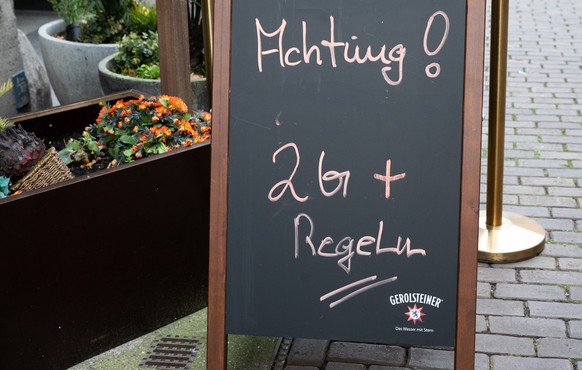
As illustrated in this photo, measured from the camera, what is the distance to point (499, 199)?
4277 mm

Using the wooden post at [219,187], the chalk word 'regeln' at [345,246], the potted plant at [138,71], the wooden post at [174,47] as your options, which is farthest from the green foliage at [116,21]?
the chalk word 'regeln' at [345,246]

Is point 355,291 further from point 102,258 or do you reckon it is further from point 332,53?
point 102,258

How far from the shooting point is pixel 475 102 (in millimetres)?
2791

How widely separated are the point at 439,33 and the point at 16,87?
322 cm

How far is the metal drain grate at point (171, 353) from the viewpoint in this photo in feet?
11.6

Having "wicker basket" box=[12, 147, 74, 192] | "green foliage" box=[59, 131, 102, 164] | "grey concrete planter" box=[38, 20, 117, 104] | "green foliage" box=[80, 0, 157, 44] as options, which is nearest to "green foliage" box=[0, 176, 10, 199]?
"wicker basket" box=[12, 147, 74, 192]

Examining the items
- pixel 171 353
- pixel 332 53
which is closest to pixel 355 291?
pixel 332 53

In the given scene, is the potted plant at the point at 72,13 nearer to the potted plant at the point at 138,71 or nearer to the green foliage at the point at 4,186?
the potted plant at the point at 138,71

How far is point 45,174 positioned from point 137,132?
0.49 metres

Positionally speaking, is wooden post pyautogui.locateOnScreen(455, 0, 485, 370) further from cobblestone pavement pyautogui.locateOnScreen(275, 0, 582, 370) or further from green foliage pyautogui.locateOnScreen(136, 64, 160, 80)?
green foliage pyautogui.locateOnScreen(136, 64, 160, 80)

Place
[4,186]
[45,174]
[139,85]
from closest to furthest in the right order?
[4,186] < [45,174] < [139,85]

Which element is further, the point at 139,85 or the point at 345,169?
the point at 139,85

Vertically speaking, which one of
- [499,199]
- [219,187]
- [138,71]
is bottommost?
[499,199]

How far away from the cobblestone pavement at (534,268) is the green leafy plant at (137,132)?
39.1 inches
